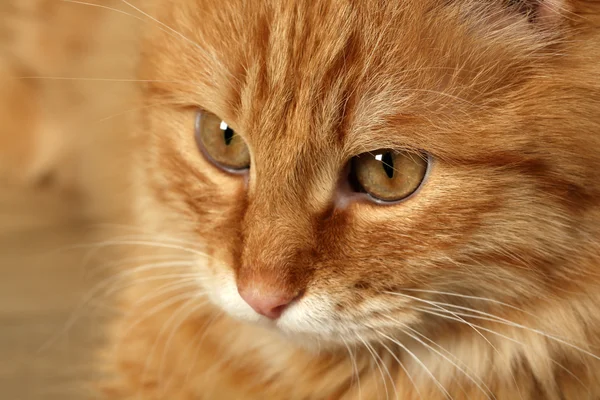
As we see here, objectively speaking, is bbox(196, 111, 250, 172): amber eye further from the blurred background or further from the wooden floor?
the wooden floor

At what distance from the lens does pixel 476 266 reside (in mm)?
980

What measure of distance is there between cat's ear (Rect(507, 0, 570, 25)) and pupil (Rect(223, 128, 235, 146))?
46 centimetres

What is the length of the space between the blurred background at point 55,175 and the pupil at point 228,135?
15.6 inches

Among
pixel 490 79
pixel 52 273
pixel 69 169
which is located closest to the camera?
pixel 490 79

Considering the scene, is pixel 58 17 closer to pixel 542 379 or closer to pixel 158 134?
pixel 158 134

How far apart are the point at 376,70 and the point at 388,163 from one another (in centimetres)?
13

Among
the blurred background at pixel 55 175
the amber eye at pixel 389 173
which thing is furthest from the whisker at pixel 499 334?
the blurred background at pixel 55 175

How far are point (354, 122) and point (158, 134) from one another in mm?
444

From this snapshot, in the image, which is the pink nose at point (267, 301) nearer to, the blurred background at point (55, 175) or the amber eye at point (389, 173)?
the amber eye at point (389, 173)

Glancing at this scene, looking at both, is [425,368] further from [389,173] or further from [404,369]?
[389,173]

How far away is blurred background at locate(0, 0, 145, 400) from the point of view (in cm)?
157

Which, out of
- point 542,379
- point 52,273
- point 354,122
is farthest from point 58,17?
point 542,379

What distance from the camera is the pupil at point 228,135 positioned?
1.14m

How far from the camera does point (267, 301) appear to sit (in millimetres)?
1002
